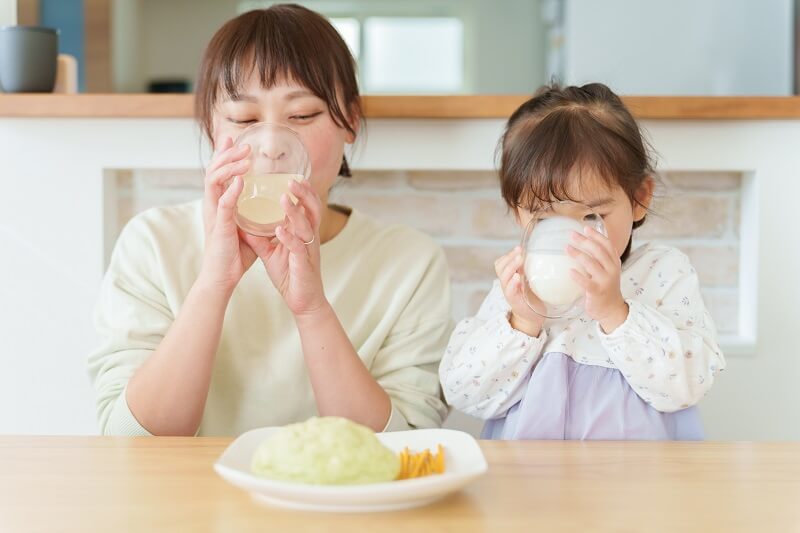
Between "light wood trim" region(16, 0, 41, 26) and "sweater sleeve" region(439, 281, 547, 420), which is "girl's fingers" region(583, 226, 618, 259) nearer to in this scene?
"sweater sleeve" region(439, 281, 547, 420)

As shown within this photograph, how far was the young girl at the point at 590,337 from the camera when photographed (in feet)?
3.89

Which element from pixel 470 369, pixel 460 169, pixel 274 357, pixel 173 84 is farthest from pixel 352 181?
pixel 173 84

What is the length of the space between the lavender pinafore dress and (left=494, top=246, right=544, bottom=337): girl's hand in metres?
0.07

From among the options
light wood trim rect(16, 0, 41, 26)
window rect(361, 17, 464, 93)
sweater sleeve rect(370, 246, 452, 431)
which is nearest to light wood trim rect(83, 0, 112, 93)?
window rect(361, 17, 464, 93)

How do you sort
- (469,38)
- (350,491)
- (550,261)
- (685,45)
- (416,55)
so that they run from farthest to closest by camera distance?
(416,55)
(469,38)
(685,45)
(550,261)
(350,491)

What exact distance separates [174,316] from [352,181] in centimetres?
48

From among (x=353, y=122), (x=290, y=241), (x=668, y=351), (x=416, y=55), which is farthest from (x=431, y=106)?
(x=416, y=55)

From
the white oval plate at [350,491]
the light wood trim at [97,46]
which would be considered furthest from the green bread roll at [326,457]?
the light wood trim at [97,46]

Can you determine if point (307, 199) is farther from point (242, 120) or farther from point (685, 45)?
point (685, 45)

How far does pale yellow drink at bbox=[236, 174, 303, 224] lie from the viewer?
1.09m

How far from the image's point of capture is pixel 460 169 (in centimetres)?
166

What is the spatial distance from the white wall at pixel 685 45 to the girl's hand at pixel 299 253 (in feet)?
7.16

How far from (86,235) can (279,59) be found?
0.56m

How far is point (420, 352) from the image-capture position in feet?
4.74
